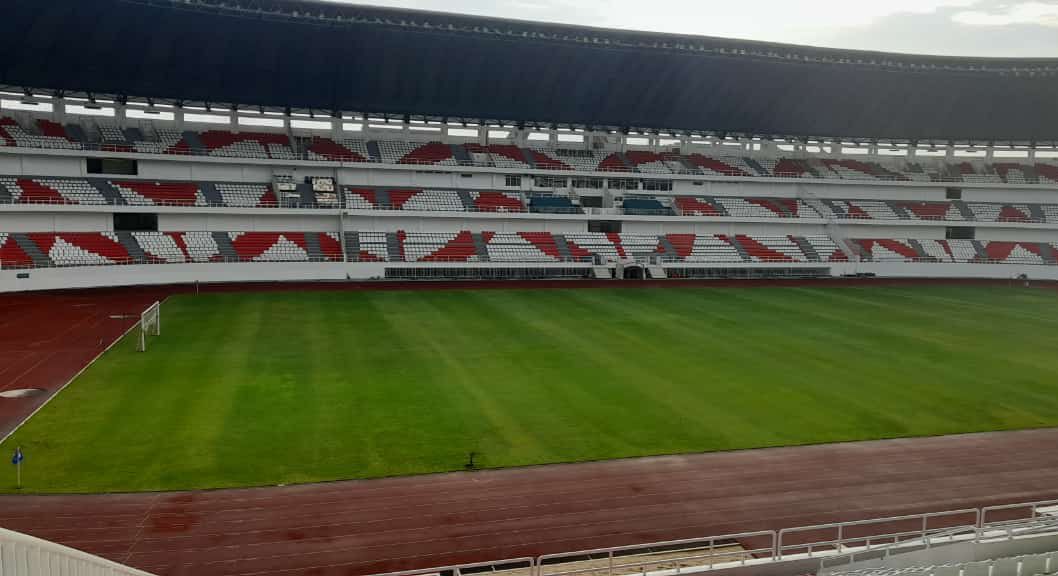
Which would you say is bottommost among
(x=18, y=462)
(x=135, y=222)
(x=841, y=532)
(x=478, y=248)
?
(x=841, y=532)

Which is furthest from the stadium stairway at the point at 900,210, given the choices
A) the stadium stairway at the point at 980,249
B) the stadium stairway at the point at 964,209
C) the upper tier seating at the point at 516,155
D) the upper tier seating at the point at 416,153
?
the upper tier seating at the point at 416,153

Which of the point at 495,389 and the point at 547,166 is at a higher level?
the point at 547,166

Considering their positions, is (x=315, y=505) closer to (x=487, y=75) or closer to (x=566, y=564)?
(x=566, y=564)

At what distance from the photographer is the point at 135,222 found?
49.1 m

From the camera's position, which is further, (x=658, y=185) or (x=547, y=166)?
(x=658, y=185)

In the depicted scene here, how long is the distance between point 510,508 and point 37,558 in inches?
383

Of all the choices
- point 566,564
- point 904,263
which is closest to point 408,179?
point 904,263

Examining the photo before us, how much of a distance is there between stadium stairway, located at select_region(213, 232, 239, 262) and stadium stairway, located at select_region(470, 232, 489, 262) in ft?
55.0

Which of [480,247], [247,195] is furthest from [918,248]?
[247,195]

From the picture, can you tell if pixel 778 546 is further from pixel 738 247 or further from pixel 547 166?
pixel 547 166

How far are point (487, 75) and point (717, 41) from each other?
1826 cm

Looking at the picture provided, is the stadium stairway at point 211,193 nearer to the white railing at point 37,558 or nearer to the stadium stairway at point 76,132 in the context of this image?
the stadium stairway at point 76,132

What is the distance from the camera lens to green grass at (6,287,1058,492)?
17016mm

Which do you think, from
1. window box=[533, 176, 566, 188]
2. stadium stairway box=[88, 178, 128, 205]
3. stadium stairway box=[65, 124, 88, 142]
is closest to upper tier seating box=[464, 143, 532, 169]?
window box=[533, 176, 566, 188]
